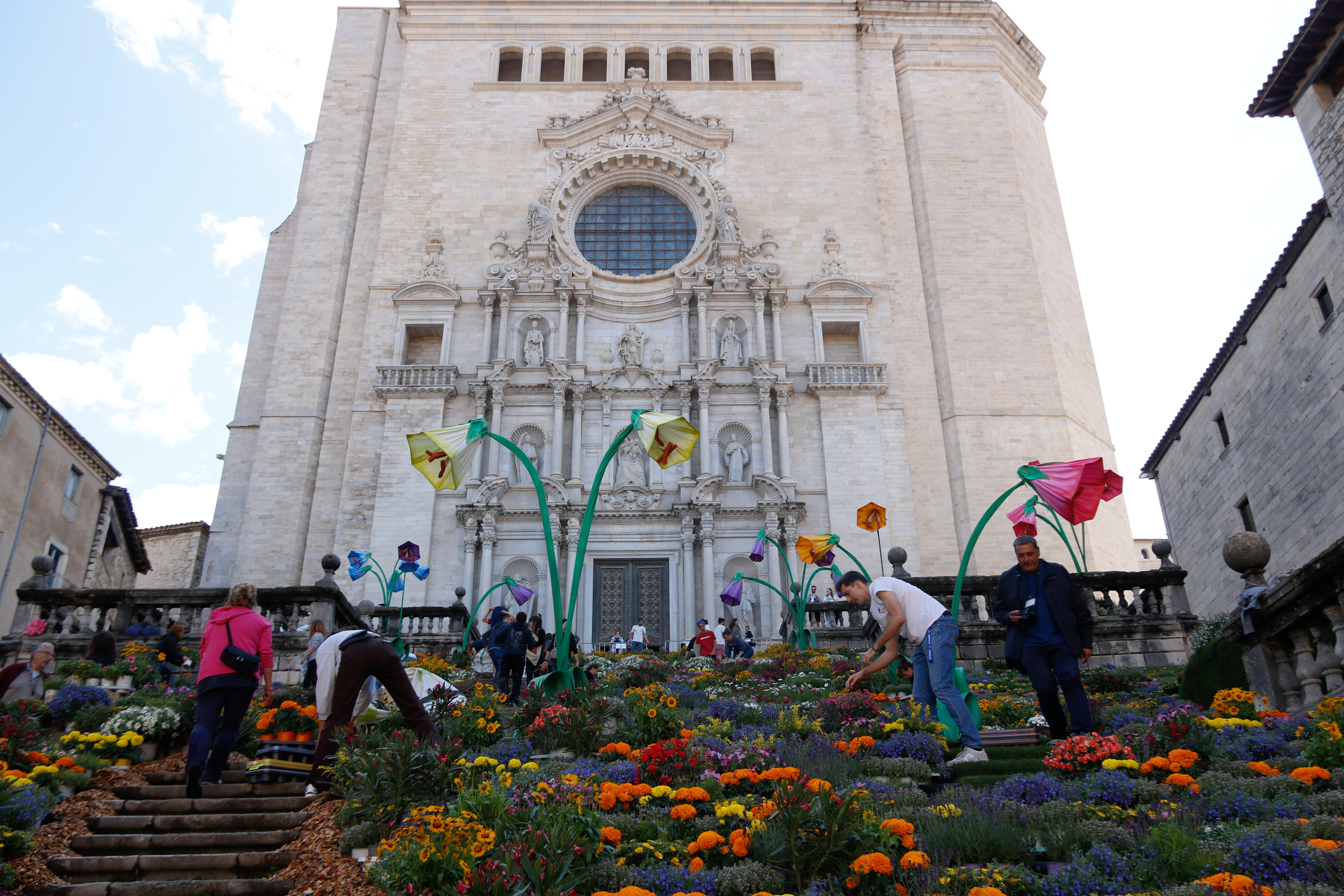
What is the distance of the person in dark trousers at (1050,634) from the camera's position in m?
7.71

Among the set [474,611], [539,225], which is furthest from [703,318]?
[474,611]

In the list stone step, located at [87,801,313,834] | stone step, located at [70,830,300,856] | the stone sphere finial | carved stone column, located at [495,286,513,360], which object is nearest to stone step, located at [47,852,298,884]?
stone step, located at [70,830,300,856]

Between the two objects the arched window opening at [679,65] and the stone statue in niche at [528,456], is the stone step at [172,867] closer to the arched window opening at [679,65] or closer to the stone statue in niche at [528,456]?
the stone statue in niche at [528,456]

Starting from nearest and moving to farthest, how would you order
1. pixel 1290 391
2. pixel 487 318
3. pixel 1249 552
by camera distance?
1. pixel 1249 552
2. pixel 1290 391
3. pixel 487 318

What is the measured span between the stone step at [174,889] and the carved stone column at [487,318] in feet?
72.3

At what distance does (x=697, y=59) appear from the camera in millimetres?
32719

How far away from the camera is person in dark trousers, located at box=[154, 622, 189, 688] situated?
12.0 meters

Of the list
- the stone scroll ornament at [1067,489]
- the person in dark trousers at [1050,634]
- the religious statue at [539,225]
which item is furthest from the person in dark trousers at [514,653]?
the religious statue at [539,225]

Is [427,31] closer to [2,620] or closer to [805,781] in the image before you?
[2,620]

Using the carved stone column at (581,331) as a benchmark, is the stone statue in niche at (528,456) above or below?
below

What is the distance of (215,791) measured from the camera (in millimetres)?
7512

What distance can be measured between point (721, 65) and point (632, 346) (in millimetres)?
13071

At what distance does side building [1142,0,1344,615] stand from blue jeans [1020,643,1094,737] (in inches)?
358

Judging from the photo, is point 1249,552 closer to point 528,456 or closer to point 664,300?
point 528,456
